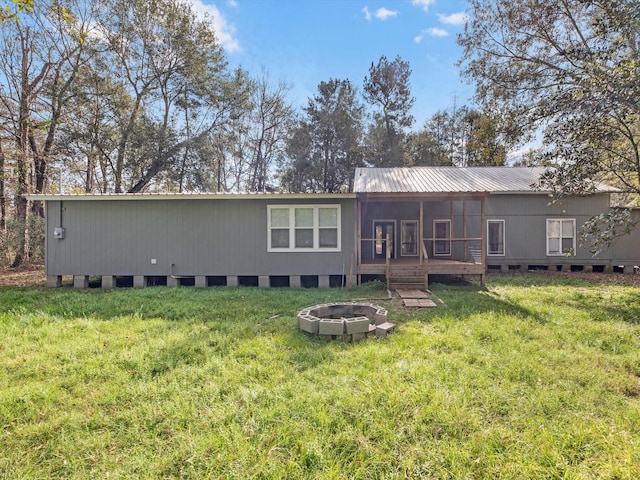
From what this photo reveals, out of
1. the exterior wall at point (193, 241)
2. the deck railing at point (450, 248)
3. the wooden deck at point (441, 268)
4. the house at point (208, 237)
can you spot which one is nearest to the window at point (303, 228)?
the house at point (208, 237)

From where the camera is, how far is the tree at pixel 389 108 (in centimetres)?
2234

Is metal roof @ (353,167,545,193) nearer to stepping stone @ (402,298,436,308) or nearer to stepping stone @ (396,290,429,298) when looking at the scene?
stepping stone @ (396,290,429,298)

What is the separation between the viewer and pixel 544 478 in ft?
6.83

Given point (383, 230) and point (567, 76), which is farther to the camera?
point (383, 230)

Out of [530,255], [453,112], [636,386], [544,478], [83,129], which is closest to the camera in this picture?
[544,478]

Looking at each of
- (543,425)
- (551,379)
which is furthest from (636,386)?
(543,425)

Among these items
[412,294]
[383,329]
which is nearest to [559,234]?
[412,294]

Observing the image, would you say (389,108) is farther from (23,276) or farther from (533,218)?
(23,276)

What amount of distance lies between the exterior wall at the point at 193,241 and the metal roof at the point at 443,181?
1374mm

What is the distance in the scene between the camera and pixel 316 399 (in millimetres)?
2906

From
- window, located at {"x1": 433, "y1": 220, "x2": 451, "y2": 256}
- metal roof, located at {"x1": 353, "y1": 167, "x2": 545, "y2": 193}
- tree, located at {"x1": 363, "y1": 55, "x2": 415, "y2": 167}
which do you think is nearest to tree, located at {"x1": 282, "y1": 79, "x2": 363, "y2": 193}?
tree, located at {"x1": 363, "y1": 55, "x2": 415, "y2": 167}

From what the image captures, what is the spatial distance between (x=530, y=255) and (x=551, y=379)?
35.6ft

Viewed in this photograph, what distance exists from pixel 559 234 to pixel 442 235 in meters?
4.61

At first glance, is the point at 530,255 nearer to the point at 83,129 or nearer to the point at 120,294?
the point at 120,294
